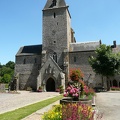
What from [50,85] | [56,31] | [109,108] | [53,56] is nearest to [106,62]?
[53,56]

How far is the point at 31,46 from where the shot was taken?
149 feet

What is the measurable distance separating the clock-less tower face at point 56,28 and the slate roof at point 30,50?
109 inches

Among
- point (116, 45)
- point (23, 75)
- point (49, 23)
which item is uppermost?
point (49, 23)

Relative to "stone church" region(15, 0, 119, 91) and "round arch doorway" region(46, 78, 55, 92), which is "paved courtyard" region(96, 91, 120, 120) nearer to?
"stone church" region(15, 0, 119, 91)

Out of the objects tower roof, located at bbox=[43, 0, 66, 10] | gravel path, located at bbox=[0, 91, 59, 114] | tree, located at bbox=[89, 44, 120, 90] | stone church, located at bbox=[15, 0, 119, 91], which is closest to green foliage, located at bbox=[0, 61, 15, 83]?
stone church, located at bbox=[15, 0, 119, 91]

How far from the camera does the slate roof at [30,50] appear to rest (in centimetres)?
4306

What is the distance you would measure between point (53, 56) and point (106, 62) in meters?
13.1

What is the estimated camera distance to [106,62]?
33156 millimetres

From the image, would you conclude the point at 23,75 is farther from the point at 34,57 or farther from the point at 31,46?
the point at 31,46

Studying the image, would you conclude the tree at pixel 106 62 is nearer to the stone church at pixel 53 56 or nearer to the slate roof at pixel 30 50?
the stone church at pixel 53 56

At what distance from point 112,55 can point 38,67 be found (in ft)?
59.3

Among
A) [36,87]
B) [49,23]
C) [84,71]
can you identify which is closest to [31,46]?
[49,23]

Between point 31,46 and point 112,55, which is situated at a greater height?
point 31,46

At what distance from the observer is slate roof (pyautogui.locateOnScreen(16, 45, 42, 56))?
4306 cm
